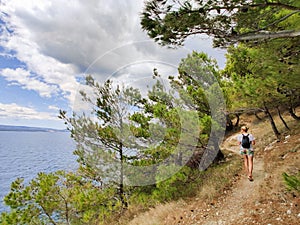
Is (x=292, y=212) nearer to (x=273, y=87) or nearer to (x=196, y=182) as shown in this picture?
(x=196, y=182)

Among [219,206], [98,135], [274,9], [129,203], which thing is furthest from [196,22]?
[129,203]

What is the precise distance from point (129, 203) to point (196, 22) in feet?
29.3

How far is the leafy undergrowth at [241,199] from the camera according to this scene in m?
5.03

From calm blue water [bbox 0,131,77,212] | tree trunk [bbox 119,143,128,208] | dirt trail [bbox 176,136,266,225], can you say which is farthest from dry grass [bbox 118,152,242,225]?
calm blue water [bbox 0,131,77,212]

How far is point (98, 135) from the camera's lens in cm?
966

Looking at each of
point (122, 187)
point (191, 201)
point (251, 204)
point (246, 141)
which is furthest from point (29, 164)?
point (251, 204)

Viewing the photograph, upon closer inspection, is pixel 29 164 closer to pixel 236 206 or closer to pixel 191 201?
pixel 191 201

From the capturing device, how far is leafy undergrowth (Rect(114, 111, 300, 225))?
5031mm

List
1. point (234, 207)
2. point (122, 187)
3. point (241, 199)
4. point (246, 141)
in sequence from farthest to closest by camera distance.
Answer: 1. point (122, 187)
2. point (246, 141)
3. point (241, 199)
4. point (234, 207)

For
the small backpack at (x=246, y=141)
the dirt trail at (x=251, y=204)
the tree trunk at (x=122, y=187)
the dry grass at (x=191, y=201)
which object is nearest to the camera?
the dirt trail at (x=251, y=204)

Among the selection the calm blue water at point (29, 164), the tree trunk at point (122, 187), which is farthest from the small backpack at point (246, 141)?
the calm blue water at point (29, 164)

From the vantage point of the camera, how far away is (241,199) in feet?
20.5

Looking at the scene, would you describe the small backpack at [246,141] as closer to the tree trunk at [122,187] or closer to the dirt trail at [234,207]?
the dirt trail at [234,207]

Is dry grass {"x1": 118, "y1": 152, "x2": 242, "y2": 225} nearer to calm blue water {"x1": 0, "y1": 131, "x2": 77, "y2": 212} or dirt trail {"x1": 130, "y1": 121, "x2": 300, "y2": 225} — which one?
dirt trail {"x1": 130, "y1": 121, "x2": 300, "y2": 225}
